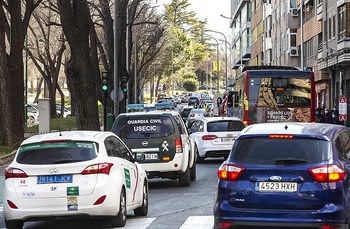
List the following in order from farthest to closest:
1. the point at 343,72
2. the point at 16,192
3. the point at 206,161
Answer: the point at 343,72 < the point at 206,161 < the point at 16,192

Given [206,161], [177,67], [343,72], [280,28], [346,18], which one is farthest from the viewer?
[177,67]

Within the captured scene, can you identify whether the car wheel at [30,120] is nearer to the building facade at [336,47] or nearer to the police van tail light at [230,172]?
the building facade at [336,47]

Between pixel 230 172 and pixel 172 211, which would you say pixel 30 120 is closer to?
pixel 172 211

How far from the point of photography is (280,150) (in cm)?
849

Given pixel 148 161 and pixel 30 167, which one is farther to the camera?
pixel 148 161

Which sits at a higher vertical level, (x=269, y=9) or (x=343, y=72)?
→ (x=269, y=9)

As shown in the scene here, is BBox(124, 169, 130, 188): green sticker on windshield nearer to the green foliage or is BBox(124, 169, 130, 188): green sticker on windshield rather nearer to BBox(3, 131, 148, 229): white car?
BBox(3, 131, 148, 229): white car

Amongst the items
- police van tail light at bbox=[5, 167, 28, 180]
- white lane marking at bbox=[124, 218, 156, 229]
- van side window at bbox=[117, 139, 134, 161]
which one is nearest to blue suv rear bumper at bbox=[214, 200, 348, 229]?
white lane marking at bbox=[124, 218, 156, 229]

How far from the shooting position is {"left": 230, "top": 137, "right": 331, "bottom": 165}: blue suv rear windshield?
8375 mm

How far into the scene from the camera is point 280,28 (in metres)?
73.9

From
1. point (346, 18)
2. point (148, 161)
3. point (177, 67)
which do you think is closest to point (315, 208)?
point (148, 161)

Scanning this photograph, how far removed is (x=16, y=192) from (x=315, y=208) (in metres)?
4.35

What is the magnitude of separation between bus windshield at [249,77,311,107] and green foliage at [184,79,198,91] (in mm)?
145967

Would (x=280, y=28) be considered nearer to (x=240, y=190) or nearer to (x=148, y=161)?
(x=148, y=161)
